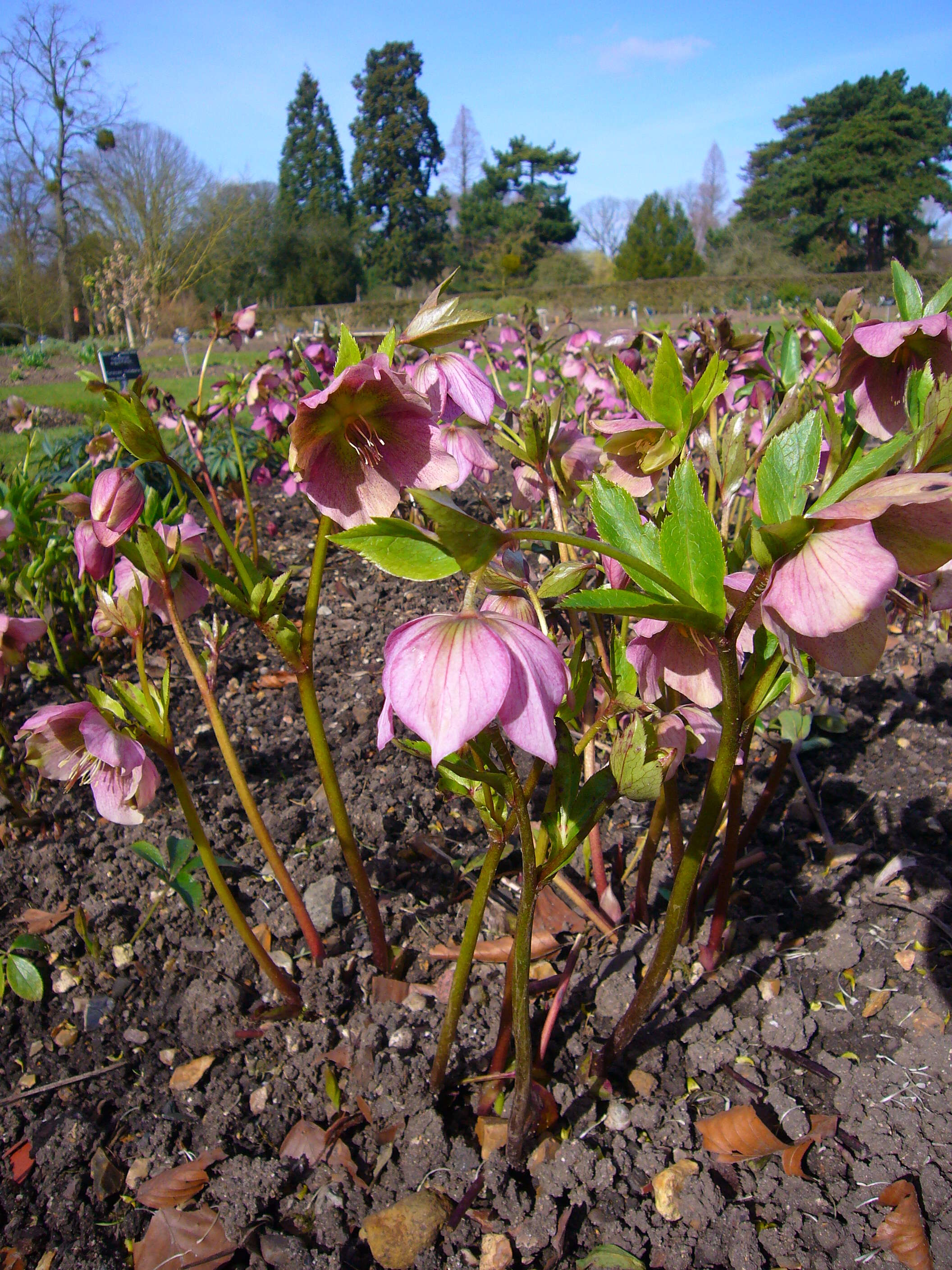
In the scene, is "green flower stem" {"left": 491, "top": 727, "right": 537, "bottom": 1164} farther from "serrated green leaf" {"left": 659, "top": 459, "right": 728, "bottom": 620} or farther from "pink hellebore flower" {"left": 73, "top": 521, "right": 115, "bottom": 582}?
"pink hellebore flower" {"left": 73, "top": 521, "right": 115, "bottom": 582}

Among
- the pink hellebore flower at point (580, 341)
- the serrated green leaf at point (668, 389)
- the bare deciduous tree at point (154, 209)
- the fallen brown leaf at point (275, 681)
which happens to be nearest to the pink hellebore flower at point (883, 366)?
the serrated green leaf at point (668, 389)

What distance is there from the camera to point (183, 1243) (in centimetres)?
94

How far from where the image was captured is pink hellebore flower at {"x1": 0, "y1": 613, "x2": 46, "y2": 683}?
4.42 feet

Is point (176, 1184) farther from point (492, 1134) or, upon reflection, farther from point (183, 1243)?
point (492, 1134)

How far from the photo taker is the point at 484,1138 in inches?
40.1

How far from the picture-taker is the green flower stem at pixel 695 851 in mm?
612

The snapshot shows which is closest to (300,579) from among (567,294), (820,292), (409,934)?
(409,934)

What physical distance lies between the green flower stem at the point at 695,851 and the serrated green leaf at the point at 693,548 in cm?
3

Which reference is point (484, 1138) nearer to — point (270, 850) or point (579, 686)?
point (270, 850)

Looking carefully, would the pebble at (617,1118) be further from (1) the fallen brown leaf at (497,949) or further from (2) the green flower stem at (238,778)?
(2) the green flower stem at (238,778)

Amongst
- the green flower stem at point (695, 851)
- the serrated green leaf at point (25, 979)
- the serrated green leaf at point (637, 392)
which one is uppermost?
the serrated green leaf at point (637, 392)

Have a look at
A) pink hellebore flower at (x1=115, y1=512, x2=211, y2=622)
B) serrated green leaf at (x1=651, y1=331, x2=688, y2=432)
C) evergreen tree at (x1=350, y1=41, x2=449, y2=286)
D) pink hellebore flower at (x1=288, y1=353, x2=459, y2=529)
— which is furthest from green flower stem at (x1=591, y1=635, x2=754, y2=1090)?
evergreen tree at (x1=350, y1=41, x2=449, y2=286)

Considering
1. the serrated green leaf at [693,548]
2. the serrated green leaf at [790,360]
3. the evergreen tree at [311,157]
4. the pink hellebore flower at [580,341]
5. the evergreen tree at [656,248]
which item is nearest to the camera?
the serrated green leaf at [693,548]

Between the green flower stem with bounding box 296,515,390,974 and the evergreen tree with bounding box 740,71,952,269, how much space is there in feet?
108
